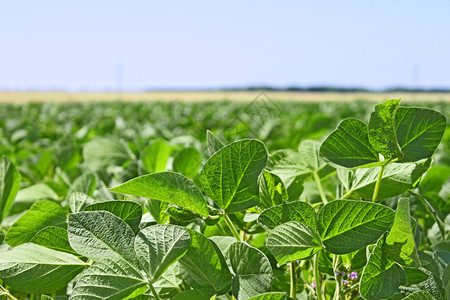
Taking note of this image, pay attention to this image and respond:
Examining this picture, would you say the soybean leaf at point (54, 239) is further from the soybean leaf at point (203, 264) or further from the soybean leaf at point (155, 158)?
the soybean leaf at point (155, 158)

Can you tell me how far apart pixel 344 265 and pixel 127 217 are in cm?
20

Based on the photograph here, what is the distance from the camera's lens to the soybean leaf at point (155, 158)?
689 mm

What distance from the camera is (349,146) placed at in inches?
15.1

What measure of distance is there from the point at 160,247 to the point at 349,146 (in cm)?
18

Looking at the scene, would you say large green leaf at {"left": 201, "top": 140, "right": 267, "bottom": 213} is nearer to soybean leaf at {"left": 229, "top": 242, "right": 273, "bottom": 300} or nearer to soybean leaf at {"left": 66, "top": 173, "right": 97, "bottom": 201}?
soybean leaf at {"left": 229, "top": 242, "right": 273, "bottom": 300}

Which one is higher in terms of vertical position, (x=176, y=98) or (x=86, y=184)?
(x=86, y=184)

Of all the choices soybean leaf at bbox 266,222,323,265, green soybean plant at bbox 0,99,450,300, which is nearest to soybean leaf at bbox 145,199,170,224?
green soybean plant at bbox 0,99,450,300

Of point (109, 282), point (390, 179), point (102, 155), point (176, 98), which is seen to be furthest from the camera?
point (176, 98)

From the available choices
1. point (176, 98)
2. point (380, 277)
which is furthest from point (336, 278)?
point (176, 98)

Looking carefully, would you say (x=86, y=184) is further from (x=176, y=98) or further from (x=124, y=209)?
(x=176, y=98)

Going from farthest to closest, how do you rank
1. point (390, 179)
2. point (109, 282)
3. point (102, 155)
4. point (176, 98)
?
point (176, 98), point (102, 155), point (390, 179), point (109, 282)

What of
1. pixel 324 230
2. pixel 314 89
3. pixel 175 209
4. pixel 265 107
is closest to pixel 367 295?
pixel 324 230

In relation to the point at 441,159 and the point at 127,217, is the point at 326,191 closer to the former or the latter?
the point at 127,217

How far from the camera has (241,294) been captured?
360mm
